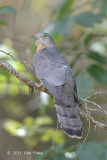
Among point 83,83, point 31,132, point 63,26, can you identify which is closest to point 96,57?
point 83,83

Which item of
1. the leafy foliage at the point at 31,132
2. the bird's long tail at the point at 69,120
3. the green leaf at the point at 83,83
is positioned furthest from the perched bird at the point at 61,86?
the leafy foliage at the point at 31,132

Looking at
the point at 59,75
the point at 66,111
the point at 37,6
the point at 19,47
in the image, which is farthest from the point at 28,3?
the point at 66,111

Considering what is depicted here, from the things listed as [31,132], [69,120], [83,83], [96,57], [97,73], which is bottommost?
[69,120]

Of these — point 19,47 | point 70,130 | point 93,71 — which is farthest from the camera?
point 19,47

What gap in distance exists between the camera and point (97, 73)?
15.5 feet

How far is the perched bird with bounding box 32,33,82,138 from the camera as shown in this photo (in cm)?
364

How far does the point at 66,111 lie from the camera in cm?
374

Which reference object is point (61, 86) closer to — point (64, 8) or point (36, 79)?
point (36, 79)

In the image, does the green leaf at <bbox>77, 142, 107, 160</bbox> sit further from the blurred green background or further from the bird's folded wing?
the bird's folded wing

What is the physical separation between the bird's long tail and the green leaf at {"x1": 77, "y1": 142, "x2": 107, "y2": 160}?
15.1 inches

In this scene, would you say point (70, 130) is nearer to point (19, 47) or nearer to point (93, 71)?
point (93, 71)

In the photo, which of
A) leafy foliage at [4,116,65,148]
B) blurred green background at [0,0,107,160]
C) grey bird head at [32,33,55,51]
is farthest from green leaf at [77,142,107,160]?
grey bird head at [32,33,55,51]

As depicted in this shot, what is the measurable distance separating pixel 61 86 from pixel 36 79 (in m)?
0.64

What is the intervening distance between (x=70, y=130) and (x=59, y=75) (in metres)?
0.83
